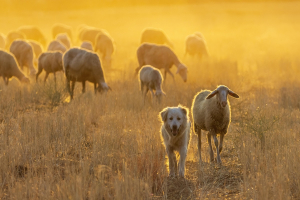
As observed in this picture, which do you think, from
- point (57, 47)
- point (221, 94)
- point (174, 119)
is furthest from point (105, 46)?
point (174, 119)

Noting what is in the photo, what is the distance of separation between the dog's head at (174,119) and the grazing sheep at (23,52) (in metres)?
13.4

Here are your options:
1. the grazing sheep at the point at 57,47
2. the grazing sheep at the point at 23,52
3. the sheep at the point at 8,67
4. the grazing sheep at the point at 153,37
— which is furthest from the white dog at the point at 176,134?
the grazing sheep at the point at 153,37

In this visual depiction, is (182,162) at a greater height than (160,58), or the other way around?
(160,58)

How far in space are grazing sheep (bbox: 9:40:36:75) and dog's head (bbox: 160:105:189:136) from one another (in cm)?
1338

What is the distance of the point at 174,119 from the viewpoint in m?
6.41

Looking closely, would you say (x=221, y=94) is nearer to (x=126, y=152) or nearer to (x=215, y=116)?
(x=215, y=116)

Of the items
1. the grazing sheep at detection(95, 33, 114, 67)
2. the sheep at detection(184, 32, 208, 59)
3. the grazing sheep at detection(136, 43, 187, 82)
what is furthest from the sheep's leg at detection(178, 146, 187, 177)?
the sheep at detection(184, 32, 208, 59)

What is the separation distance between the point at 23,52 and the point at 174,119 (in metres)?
13.8

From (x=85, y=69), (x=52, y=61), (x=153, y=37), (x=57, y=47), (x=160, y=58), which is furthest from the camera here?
(x=153, y=37)

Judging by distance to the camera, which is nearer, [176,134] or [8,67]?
[176,134]

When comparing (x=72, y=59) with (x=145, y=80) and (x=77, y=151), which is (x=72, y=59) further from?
(x=77, y=151)

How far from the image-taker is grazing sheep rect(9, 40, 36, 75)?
1861 centimetres

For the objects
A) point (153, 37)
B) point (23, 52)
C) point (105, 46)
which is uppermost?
point (153, 37)

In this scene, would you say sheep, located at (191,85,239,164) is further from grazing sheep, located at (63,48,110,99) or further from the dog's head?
grazing sheep, located at (63,48,110,99)
